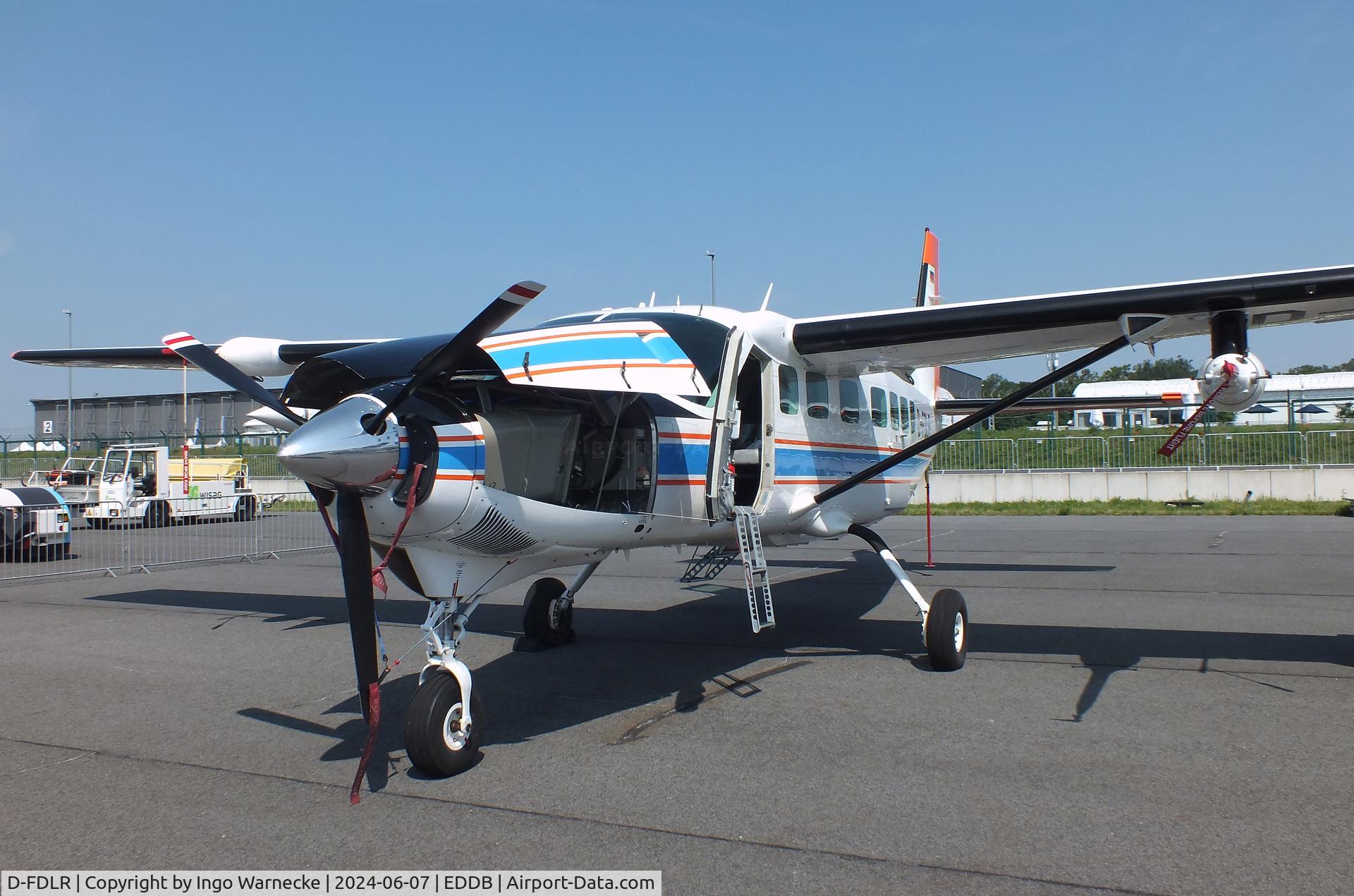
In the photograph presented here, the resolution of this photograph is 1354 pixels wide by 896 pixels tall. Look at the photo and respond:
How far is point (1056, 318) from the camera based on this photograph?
7.13 m

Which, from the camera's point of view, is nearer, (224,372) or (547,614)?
(224,372)

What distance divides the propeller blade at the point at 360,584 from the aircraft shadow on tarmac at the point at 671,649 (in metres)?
0.63

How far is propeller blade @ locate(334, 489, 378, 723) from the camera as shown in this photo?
5.08 m

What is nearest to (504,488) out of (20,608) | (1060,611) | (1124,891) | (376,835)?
(376,835)

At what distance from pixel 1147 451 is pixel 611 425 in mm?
26445

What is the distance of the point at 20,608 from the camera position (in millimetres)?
11992

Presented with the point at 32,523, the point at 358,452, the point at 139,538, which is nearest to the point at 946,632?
the point at 358,452

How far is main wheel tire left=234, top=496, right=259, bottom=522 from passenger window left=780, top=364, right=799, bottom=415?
77.4 ft

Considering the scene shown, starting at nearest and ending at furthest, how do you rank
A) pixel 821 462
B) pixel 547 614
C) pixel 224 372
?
pixel 224 372
pixel 821 462
pixel 547 614

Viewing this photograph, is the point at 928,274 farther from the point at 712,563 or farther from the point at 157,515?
the point at 157,515

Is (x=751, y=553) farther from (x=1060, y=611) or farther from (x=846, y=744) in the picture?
(x=1060, y=611)

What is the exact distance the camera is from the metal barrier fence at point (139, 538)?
16.9 metres

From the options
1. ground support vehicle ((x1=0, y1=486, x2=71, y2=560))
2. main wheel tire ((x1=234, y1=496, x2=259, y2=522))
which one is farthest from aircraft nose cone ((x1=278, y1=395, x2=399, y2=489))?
main wheel tire ((x1=234, y1=496, x2=259, y2=522))

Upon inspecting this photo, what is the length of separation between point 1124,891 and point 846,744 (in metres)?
2.18
